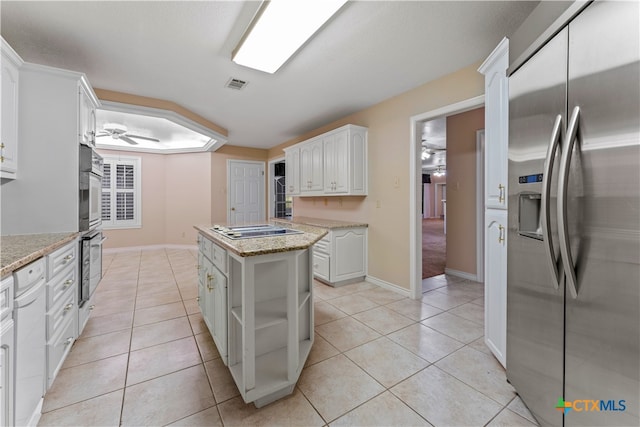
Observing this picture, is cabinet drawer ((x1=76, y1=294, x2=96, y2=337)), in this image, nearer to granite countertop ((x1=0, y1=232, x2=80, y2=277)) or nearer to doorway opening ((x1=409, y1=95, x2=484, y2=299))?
granite countertop ((x1=0, y1=232, x2=80, y2=277))

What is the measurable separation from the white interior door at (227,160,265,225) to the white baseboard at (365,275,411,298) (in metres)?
3.54

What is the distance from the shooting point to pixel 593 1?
37.0 inches

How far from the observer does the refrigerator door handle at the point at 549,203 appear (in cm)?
109

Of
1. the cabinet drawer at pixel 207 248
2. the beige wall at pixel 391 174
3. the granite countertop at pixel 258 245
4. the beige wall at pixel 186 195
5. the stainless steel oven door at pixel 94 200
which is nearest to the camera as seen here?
the granite countertop at pixel 258 245

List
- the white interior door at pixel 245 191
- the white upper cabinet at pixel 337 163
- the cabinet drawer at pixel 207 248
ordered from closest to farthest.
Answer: the cabinet drawer at pixel 207 248 → the white upper cabinet at pixel 337 163 → the white interior door at pixel 245 191

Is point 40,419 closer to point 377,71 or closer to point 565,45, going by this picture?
point 565,45

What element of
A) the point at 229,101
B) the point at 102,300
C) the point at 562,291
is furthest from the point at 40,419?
the point at 229,101

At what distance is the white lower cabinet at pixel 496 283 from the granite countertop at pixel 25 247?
2496mm

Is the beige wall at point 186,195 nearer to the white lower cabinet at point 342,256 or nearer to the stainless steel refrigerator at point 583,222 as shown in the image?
the white lower cabinet at point 342,256

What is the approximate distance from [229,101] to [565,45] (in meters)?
3.32

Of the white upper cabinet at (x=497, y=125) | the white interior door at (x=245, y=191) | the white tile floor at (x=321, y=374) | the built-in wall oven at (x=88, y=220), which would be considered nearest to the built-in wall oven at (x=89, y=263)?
the built-in wall oven at (x=88, y=220)

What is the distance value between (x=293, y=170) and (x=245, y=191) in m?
2.10

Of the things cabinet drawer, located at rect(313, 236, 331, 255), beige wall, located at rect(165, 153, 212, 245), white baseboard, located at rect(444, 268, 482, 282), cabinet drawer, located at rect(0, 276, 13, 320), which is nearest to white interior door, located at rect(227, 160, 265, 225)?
beige wall, located at rect(165, 153, 212, 245)

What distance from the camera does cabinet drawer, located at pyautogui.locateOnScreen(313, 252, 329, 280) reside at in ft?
11.5
